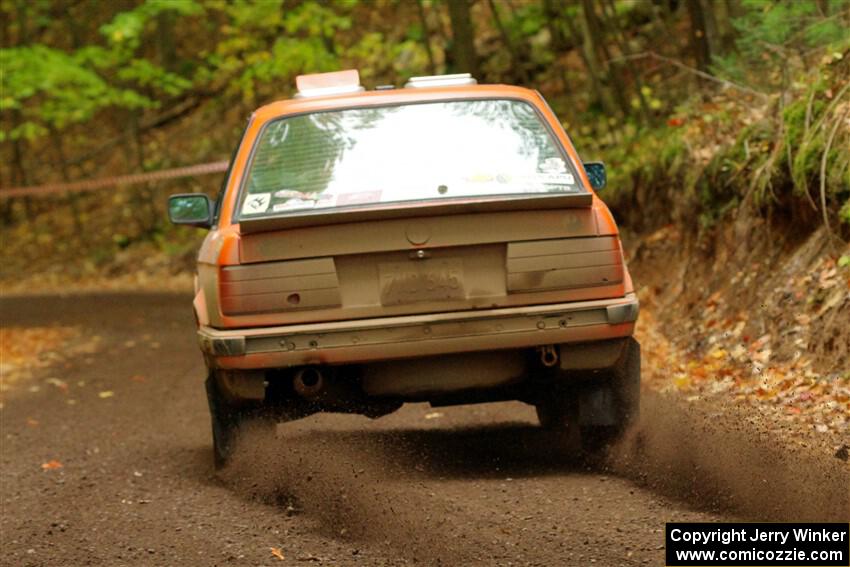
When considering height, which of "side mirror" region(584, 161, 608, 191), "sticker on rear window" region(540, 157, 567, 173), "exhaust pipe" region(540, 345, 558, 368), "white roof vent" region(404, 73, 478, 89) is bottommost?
"exhaust pipe" region(540, 345, 558, 368)

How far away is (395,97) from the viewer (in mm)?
6766

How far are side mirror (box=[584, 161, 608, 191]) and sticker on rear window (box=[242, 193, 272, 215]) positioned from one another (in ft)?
5.72

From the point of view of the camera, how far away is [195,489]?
6.61m

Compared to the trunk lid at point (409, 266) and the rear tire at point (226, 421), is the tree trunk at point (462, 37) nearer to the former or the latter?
the rear tire at point (226, 421)

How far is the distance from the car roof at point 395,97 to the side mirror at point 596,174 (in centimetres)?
47

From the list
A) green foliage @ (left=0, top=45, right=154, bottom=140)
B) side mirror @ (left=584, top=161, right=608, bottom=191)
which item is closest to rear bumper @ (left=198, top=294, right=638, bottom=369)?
side mirror @ (left=584, top=161, right=608, bottom=191)

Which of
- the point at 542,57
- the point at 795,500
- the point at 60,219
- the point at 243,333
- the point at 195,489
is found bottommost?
the point at 60,219

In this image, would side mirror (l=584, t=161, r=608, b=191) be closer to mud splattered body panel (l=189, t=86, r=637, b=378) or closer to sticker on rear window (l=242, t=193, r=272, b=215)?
mud splattered body panel (l=189, t=86, r=637, b=378)

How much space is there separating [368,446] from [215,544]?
6.51 feet

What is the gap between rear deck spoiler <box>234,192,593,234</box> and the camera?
19.0 ft

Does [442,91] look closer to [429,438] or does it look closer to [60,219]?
[429,438]

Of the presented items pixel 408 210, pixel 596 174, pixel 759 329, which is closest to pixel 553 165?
pixel 596 174

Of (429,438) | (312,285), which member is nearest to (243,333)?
(312,285)

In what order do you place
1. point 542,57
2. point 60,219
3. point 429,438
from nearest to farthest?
point 429,438 < point 542,57 < point 60,219
